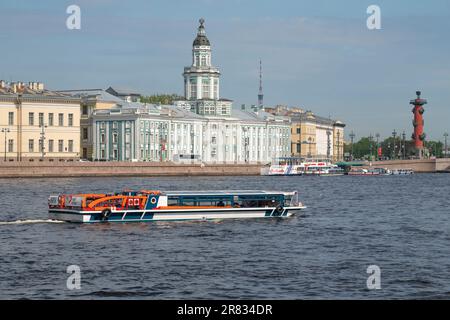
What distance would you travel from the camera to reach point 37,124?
8612 centimetres

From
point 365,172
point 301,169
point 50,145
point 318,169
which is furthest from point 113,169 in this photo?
point 365,172

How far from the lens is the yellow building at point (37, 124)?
277 feet

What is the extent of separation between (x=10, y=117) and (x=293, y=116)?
51.2 metres

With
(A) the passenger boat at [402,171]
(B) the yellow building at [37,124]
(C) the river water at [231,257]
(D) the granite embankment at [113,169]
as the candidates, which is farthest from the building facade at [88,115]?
(C) the river water at [231,257]

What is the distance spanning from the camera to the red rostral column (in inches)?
4936

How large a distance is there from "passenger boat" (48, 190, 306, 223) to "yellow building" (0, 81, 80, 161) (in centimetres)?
4828

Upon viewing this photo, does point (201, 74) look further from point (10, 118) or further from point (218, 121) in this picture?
point (10, 118)

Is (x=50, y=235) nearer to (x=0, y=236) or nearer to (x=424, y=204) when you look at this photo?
(x=0, y=236)

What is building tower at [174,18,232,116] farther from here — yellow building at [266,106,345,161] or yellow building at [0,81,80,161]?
yellow building at [0,81,80,161]

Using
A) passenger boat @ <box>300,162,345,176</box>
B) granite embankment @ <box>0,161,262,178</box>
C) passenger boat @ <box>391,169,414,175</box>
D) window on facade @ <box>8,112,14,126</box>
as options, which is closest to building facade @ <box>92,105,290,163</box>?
granite embankment @ <box>0,161,262,178</box>

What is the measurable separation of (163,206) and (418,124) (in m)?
95.5

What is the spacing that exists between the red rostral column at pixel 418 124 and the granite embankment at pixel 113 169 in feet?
115

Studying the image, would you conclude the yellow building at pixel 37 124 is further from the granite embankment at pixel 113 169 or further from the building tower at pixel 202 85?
the building tower at pixel 202 85
